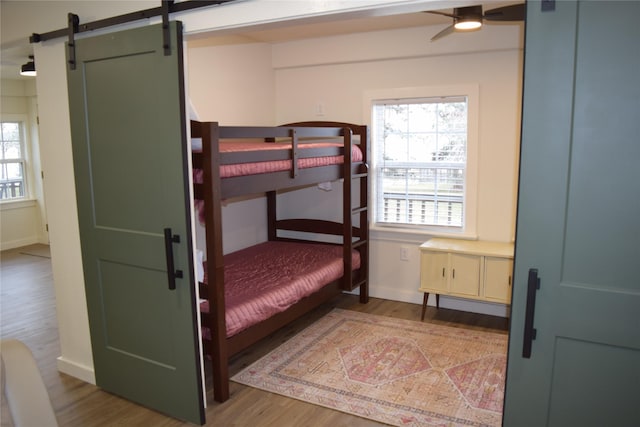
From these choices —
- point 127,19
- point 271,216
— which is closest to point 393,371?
point 271,216

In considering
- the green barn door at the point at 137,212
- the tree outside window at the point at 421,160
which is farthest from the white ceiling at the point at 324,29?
the green barn door at the point at 137,212

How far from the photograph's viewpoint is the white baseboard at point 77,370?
3.15 m

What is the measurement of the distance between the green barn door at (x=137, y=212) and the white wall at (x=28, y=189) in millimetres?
4998

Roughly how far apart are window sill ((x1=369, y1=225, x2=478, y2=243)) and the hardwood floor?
62cm

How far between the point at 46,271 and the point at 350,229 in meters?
3.83

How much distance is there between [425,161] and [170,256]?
9.16 ft

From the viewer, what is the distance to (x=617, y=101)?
160 cm

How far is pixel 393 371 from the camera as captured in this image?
131 inches

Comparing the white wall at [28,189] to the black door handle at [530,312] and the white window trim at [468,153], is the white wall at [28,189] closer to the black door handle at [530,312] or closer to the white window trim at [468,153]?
the white window trim at [468,153]

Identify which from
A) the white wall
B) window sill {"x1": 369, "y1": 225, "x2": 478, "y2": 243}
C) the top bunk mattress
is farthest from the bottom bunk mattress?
the white wall

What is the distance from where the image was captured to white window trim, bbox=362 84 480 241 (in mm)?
4254

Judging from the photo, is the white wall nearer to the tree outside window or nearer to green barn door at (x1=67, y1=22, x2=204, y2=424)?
green barn door at (x1=67, y1=22, x2=204, y2=424)

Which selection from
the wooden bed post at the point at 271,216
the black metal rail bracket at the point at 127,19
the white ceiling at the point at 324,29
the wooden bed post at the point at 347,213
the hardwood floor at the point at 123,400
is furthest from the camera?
the wooden bed post at the point at 271,216

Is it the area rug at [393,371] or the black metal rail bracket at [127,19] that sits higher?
the black metal rail bracket at [127,19]
